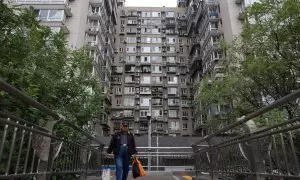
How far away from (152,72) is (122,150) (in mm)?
49930

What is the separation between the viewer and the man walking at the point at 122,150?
8375 millimetres

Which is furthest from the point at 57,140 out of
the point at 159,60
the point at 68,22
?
the point at 159,60

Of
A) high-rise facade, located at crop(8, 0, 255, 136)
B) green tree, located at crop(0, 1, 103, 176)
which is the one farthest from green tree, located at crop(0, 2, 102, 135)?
high-rise facade, located at crop(8, 0, 255, 136)

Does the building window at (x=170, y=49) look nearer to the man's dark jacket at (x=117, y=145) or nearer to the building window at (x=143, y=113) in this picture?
the building window at (x=143, y=113)

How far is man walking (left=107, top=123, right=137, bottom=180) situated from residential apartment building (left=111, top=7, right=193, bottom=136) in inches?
1668

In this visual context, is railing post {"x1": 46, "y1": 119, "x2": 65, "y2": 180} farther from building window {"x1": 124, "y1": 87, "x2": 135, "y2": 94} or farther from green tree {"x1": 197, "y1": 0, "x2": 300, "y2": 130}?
building window {"x1": 124, "y1": 87, "x2": 135, "y2": 94}

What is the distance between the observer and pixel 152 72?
191ft

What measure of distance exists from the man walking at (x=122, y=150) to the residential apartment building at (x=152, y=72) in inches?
1668

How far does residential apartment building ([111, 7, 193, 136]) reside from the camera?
53844mm

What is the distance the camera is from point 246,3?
37.1m

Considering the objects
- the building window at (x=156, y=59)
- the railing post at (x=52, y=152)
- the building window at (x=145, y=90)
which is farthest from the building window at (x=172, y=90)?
the railing post at (x=52, y=152)

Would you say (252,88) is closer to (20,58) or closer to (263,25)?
(263,25)

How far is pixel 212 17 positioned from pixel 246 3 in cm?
614

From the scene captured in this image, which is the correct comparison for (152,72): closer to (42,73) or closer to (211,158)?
(42,73)
